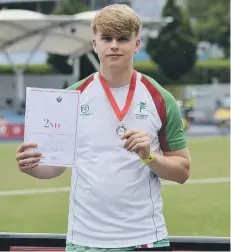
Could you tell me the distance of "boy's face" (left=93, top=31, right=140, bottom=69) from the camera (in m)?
1.72

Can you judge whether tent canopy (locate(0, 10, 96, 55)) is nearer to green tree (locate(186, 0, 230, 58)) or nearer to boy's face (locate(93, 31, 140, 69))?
green tree (locate(186, 0, 230, 58))

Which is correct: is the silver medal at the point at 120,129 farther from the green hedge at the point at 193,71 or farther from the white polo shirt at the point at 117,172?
the green hedge at the point at 193,71

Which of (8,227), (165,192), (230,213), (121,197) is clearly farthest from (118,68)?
(165,192)

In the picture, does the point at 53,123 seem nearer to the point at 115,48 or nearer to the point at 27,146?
the point at 27,146

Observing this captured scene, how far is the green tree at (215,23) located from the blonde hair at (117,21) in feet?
72.4

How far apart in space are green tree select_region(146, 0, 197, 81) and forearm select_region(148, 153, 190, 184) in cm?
1839

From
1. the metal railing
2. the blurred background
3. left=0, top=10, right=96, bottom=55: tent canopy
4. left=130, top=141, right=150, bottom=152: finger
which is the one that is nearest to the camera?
left=130, top=141, right=150, bottom=152: finger

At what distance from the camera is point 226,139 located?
12688mm

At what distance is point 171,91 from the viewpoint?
44.2 feet

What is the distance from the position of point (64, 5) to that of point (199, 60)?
6079 millimetres

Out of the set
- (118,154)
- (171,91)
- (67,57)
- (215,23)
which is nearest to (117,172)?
(118,154)

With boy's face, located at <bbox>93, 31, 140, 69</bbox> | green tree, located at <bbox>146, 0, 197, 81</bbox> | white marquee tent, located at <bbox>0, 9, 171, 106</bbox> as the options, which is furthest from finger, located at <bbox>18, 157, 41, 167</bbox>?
green tree, located at <bbox>146, 0, 197, 81</bbox>

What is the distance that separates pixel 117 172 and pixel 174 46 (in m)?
19.0

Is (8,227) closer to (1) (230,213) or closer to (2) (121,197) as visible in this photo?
(1) (230,213)
